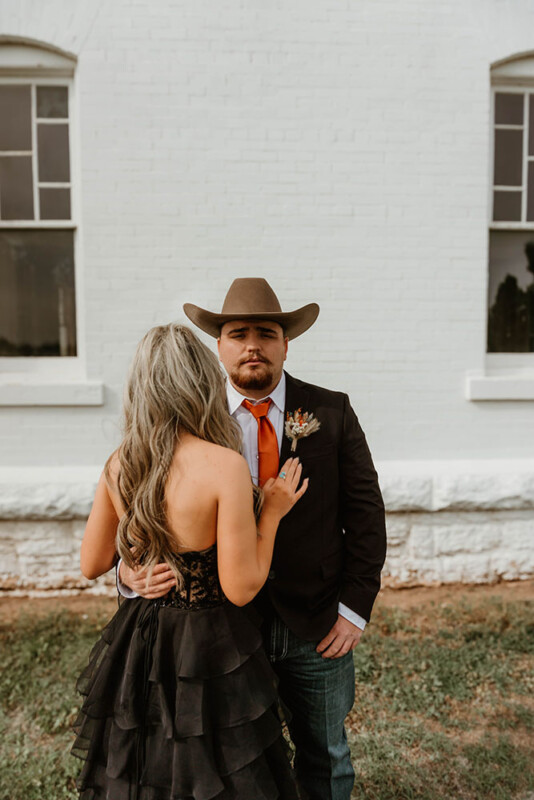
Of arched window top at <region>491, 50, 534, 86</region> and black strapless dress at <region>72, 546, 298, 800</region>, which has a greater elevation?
arched window top at <region>491, 50, 534, 86</region>

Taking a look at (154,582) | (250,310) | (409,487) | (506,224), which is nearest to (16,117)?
(250,310)

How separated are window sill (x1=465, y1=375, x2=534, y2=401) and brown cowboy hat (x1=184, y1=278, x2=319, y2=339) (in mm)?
2942

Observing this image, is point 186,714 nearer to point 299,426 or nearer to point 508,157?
point 299,426

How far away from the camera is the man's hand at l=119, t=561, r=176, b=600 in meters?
1.71

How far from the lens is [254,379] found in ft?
6.43

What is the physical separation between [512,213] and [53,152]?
147 inches

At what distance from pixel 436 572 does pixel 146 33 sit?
4669mm

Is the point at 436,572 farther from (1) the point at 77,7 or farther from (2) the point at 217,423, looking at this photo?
(1) the point at 77,7

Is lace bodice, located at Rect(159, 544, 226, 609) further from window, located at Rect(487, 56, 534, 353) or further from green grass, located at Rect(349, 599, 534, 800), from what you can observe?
window, located at Rect(487, 56, 534, 353)

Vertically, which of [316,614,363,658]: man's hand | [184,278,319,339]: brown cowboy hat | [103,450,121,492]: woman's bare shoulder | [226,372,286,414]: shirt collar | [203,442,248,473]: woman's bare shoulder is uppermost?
[184,278,319,339]: brown cowboy hat

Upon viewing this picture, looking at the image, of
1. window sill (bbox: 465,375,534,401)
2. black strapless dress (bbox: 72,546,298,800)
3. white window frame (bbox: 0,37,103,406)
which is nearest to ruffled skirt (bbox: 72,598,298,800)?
black strapless dress (bbox: 72,546,298,800)

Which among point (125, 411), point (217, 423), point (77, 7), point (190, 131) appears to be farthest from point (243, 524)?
point (77, 7)

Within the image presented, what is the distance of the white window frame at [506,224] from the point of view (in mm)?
4699

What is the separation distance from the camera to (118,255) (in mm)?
4535
